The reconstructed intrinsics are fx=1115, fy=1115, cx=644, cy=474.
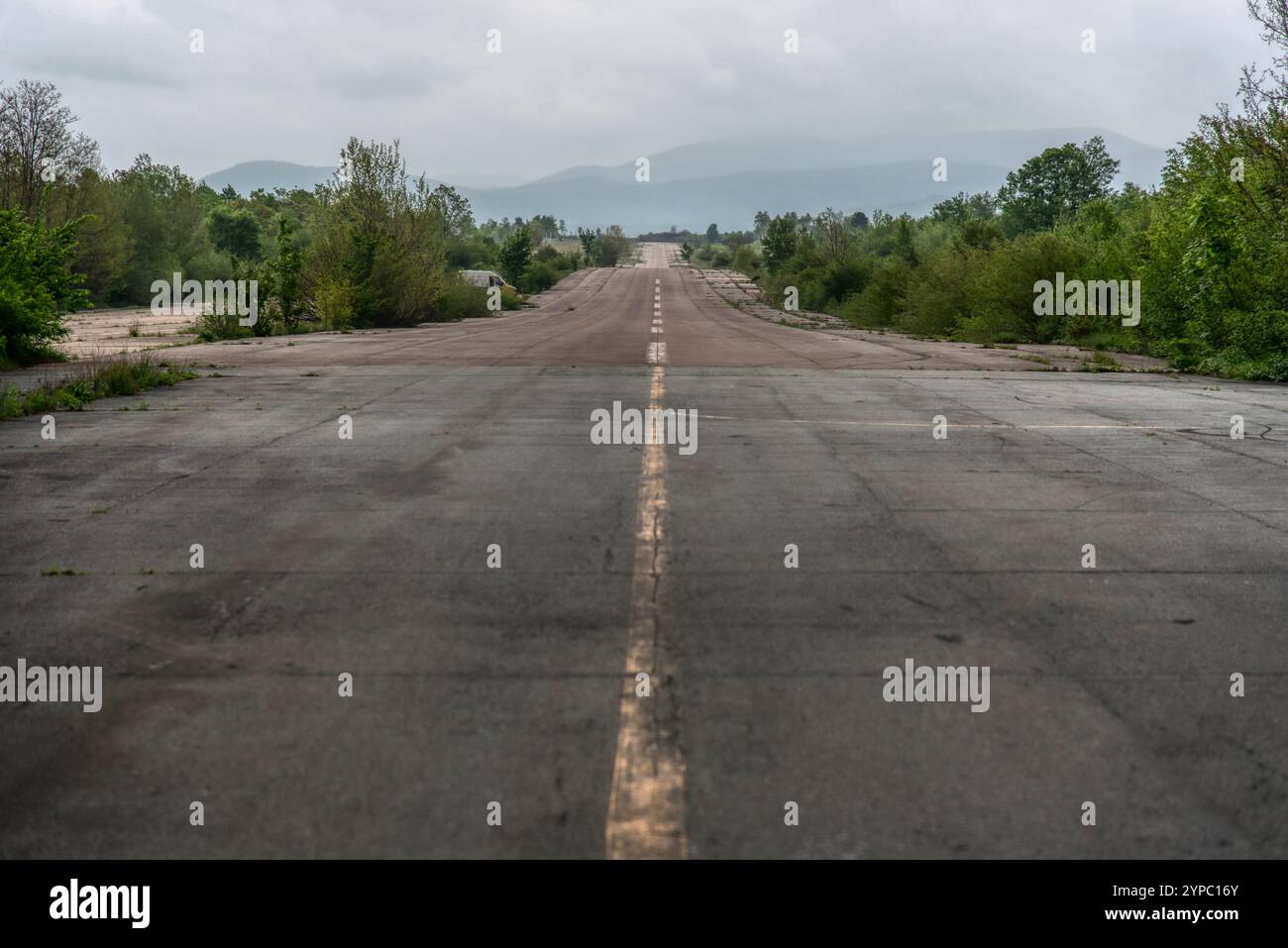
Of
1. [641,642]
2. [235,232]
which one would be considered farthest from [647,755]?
[235,232]

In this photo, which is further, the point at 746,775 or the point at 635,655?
the point at 635,655

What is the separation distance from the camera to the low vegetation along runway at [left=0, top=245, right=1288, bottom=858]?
12.6ft

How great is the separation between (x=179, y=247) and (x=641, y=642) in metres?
83.0

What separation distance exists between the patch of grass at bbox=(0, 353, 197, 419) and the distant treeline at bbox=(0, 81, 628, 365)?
4.27m

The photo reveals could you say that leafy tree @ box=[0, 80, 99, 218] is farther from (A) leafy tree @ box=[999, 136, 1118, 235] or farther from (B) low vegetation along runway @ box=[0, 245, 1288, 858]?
(A) leafy tree @ box=[999, 136, 1118, 235]

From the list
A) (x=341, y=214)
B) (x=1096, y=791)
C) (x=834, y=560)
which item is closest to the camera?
(x=1096, y=791)

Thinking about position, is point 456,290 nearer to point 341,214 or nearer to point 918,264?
point 341,214

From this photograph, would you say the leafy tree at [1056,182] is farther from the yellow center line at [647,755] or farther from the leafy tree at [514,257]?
the yellow center line at [647,755]

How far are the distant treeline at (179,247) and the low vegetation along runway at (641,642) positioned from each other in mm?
11227

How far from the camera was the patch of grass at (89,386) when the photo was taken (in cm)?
1493

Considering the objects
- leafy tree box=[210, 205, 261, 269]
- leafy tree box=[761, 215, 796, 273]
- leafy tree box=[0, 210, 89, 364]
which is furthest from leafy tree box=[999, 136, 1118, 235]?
leafy tree box=[0, 210, 89, 364]
